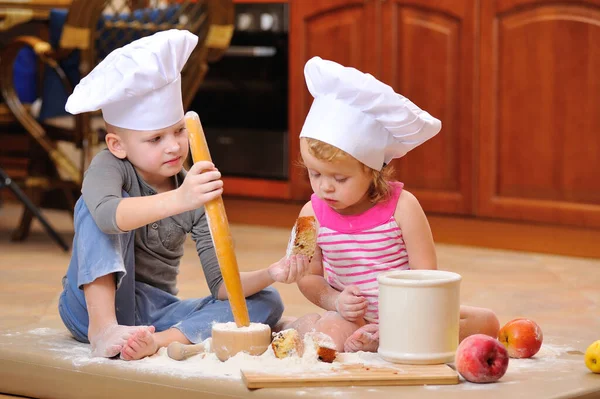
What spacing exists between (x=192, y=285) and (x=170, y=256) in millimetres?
792

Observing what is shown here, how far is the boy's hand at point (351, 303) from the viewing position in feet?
6.17

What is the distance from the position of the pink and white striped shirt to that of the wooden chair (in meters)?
1.46

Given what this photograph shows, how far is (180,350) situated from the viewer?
5.90ft

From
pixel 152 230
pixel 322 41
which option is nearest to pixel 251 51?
pixel 322 41

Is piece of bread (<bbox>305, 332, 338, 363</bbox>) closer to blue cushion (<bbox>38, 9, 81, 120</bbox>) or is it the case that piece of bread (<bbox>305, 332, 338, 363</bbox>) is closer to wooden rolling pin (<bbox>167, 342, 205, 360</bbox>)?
wooden rolling pin (<bbox>167, 342, 205, 360</bbox>)

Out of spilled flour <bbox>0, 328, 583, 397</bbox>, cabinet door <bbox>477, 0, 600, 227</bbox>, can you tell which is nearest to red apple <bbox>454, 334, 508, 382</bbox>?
spilled flour <bbox>0, 328, 583, 397</bbox>

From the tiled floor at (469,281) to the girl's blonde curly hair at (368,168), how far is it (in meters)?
0.46

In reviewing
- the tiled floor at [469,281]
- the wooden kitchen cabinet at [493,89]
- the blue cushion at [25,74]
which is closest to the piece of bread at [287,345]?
the tiled floor at [469,281]

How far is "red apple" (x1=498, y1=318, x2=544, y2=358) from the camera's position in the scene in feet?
6.13

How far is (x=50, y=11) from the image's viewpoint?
3.60 meters

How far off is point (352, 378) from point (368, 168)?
1.30 feet

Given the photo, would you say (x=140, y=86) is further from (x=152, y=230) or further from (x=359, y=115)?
(x=359, y=115)

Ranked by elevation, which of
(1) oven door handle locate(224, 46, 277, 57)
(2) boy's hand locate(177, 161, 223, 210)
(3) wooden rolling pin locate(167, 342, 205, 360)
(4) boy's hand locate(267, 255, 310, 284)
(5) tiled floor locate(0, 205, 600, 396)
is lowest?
(5) tiled floor locate(0, 205, 600, 396)

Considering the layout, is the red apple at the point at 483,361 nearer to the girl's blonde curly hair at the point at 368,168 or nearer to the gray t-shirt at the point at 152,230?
the girl's blonde curly hair at the point at 368,168
